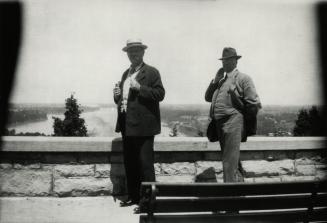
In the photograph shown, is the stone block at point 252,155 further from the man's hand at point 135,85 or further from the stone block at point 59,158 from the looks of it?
the stone block at point 59,158

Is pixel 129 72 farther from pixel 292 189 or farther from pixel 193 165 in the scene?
pixel 292 189

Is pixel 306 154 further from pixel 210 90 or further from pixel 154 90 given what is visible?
pixel 154 90

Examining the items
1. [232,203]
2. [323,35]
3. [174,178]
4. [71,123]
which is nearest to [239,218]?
[232,203]

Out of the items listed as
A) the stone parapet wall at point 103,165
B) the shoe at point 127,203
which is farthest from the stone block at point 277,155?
the shoe at point 127,203

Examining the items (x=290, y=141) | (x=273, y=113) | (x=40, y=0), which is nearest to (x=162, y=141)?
(x=290, y=141)

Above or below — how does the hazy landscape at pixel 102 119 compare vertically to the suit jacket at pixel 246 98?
below

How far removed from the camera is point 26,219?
3.74m

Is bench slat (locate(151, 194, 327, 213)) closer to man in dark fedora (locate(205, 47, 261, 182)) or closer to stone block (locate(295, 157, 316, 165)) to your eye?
man in dark fedora (locate(205, 47, 261, 182))

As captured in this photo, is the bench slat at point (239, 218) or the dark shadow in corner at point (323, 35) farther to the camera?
the dark shadow in corner at point (323, 35)

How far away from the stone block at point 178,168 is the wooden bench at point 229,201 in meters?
1.97

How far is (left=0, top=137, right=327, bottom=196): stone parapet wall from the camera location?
4.33 meters

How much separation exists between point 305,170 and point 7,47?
392 cm

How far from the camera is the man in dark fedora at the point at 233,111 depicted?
155 inches

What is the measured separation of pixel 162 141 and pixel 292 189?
2143mm
